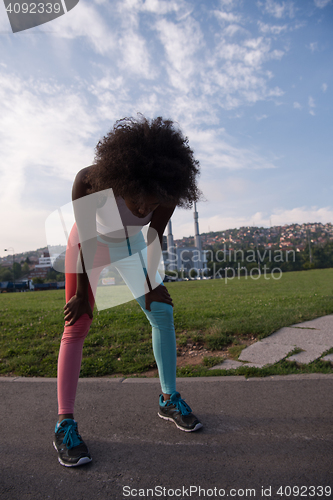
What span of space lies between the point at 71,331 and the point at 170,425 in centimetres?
89

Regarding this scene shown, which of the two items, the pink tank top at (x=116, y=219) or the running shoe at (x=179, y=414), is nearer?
the running shoe at (x=179, y=414)

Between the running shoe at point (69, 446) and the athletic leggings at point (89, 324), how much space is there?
0.10 m

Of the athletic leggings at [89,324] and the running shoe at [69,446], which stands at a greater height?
the athletic leggings at [89,324]

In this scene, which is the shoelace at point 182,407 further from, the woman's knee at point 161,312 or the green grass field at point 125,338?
the green grass field at point 125,338

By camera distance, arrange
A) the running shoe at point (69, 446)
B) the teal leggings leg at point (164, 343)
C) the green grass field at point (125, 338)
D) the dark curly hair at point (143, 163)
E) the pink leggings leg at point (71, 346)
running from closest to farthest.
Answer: the running shoe at point (69, 446), the dark curly hair at point (143, 163), the pink leggings leg at point (71, 346), the teal leggings leg at point (164, 343), the green grass field at point (125, 338)

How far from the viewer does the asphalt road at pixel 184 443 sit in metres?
1.61

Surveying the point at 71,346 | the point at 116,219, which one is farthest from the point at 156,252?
the point at 71,346

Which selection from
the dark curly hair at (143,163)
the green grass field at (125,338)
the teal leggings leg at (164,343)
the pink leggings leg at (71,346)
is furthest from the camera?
the green grass field at (125,338)

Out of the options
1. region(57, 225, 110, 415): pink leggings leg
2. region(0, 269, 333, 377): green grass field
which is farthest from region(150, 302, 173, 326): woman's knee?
region(0, 269, 333, 377): green grass field

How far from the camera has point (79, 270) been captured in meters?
2.18

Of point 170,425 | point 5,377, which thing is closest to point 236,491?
point 170,425

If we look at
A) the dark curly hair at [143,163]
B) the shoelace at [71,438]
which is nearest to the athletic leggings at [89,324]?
the shoelace at [71,438]

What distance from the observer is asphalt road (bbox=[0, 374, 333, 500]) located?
161 centimetres

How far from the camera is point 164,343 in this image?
7.87ft
